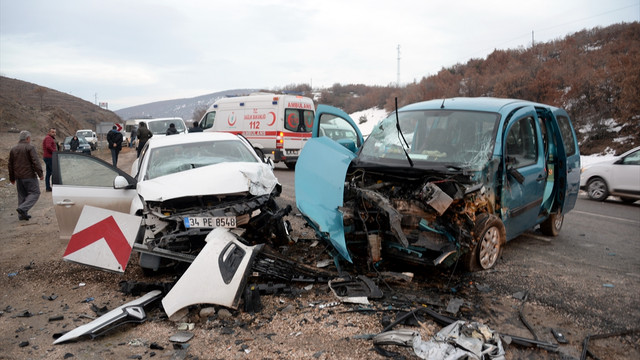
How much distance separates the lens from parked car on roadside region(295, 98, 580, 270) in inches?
166

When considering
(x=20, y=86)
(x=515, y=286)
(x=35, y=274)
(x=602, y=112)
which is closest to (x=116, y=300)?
(x=35, y=274)

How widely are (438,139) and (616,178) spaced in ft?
23.8

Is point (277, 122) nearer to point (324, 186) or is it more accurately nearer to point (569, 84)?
point (324, 186)

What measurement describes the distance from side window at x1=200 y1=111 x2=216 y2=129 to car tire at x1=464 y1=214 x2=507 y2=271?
46.8 ft

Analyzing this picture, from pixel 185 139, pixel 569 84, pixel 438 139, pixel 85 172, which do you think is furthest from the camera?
pixel 569 84

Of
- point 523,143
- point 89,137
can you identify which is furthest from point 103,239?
point 89,137

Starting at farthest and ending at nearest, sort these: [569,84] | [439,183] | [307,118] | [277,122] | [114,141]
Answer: [569,84], [307,118], [114,141], [277,122], [439,183]

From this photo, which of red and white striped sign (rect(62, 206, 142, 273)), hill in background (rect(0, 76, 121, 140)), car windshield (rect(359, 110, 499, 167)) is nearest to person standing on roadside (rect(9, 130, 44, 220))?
red and white striped sign (rect(62, 206, 142, 273))

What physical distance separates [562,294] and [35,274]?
19.7 feet

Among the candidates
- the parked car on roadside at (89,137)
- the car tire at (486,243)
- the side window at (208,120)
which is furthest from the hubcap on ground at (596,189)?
the parked car on roadside at (89,137)

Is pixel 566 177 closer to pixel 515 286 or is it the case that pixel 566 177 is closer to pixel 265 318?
pixel 515 286

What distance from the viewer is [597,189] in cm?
1016

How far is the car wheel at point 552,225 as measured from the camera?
6199 mm

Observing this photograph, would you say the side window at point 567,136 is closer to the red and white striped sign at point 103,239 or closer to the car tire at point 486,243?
the car tire at point 486,243
